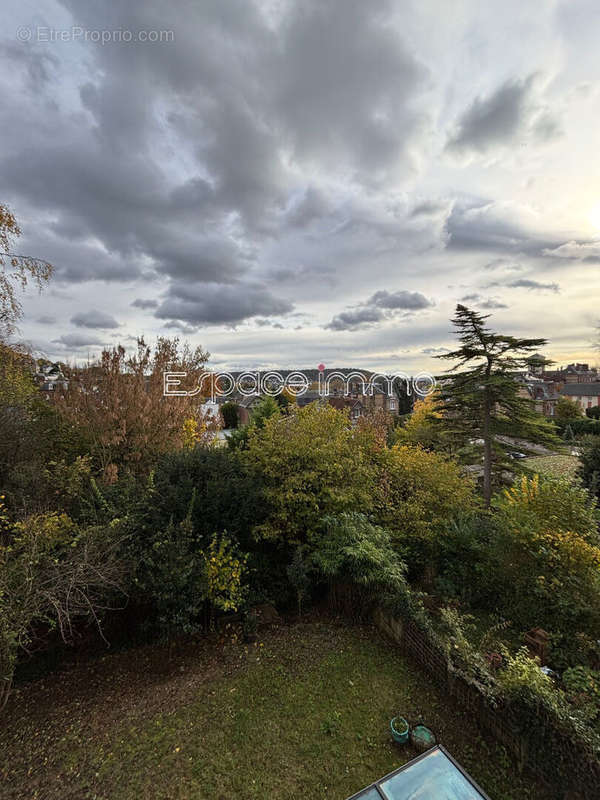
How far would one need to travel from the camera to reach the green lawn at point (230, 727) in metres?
3.92

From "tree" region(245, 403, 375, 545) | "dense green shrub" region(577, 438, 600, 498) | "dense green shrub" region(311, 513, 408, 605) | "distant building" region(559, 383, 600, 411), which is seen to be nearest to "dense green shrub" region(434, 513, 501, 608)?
"dense green shrub" region(311, 513, 408, 605)

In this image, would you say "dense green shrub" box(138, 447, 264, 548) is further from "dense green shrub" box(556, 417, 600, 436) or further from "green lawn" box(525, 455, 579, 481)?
"dense green shrub" box(556, 417, 600, 436)

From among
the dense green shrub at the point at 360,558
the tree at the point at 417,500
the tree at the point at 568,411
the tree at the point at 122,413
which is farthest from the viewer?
the tree at the point at 568,411

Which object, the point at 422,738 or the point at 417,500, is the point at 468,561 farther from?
the point at 422,738

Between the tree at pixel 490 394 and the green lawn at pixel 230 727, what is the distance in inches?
421

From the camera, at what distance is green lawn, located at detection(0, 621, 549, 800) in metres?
3.92

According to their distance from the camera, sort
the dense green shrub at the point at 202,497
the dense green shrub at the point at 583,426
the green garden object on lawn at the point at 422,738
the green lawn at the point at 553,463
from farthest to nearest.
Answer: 1. the dense green shrub at the point at 583,426
2. the green lawn at the point at 553,463
3. the dense green shrub at the point at 202,497
4. the green garden object on lawn at the point at 422,738

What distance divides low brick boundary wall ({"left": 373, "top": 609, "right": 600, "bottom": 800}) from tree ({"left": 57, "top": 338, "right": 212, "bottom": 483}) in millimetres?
7951

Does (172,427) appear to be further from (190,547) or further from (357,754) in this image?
(357,754)

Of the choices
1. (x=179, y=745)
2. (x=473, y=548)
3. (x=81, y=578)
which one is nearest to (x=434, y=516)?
(x=473, y=548)

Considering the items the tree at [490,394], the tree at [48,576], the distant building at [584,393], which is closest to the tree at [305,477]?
the tree at [48,576]

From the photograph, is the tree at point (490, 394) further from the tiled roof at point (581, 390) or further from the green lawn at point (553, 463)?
the tiled roof at point (581, 390)

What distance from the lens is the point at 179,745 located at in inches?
171

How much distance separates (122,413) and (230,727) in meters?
7.76
